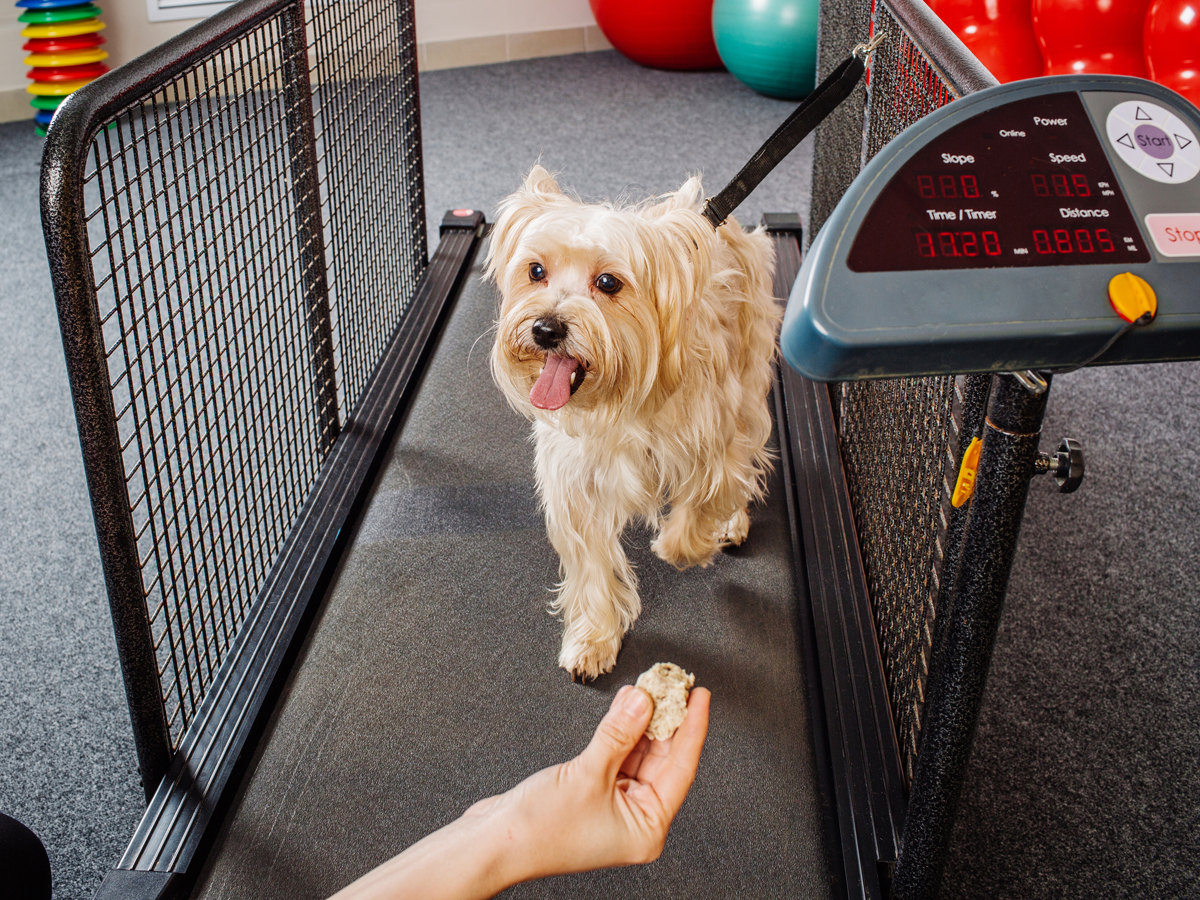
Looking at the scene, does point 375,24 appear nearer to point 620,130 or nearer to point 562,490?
point 562,490

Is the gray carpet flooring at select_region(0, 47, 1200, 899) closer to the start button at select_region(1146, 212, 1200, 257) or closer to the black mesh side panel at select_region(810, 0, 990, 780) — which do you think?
the black mesh side panel at select_region(810, 0, 990, 780)

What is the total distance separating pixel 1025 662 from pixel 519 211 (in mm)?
1207

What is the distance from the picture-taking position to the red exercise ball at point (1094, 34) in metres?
3.21

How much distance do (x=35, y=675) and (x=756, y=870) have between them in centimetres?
131

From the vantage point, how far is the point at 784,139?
150cm

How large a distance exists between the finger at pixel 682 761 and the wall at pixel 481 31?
192 inches

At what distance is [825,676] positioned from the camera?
1545mm

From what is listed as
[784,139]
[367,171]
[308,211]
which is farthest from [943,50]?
[367,171]

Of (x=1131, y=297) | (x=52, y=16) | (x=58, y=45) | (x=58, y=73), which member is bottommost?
(x=58, y=73)

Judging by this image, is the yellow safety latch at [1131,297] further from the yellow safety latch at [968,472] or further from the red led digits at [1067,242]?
the yellow safety latch at [968,472]

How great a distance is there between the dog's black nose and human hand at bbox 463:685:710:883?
627 mm

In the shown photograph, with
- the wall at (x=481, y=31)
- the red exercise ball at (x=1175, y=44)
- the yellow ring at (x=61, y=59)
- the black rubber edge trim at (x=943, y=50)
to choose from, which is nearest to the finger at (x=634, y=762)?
the black rubber edge trim at (x=943, y=50)

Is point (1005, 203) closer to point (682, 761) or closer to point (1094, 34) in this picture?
point (682, 761)

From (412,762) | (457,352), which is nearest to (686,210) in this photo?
(412,762)
